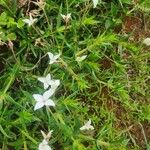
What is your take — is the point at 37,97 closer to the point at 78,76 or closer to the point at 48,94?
the point at 48,94

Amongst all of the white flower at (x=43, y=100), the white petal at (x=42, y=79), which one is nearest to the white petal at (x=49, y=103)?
the white flower at (x=43, y=100)

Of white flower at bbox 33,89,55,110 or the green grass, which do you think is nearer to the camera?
white flower at bbox 33,89,55,110

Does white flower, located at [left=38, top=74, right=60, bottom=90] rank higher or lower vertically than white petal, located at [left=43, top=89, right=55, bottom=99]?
higher

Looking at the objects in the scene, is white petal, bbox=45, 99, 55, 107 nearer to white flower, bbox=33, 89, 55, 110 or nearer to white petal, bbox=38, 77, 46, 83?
white flower, bbox=33, 89, 55, 110

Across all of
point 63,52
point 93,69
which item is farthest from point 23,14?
point 93,69

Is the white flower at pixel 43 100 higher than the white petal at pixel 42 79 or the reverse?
the reverse

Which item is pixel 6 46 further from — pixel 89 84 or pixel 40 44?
pixel 89 84

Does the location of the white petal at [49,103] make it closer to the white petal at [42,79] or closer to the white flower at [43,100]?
the white flower at [43,100]

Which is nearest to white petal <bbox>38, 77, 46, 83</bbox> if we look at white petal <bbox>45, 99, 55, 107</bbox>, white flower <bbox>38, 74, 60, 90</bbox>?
white flower <bbox>38, 74, 60, 90</bbox>

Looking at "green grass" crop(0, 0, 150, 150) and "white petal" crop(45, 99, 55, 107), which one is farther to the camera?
"green grass" crop(0, 0, 150, 150)
